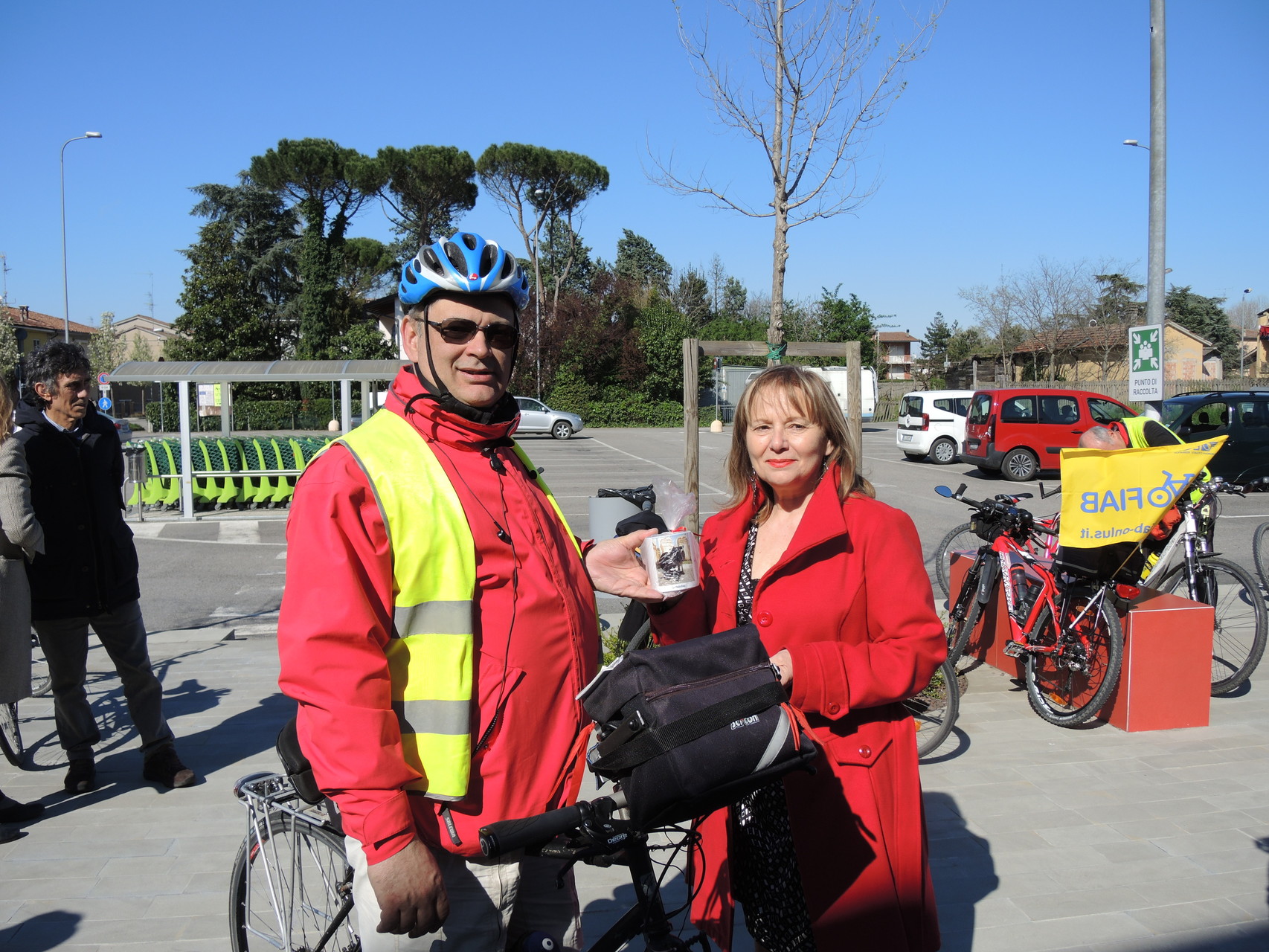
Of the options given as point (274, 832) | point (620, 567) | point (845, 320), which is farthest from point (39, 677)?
point (845, 320)

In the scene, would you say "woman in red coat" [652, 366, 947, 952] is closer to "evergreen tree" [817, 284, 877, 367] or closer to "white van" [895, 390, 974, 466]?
"white van" [895, 390, 974, 466]

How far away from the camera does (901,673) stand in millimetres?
2119

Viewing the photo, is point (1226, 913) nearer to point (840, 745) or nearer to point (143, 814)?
point (840, 745)

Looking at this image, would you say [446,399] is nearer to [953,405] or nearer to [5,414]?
[5,414]

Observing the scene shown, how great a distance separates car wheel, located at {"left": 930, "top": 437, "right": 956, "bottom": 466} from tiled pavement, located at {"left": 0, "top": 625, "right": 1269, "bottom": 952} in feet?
57.4

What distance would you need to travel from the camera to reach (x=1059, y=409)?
18.7 meters

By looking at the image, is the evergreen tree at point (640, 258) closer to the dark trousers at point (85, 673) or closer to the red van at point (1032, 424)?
the red van at point (1032, 424)

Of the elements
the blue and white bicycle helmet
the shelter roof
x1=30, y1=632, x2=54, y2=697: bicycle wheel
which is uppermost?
the shelter roof

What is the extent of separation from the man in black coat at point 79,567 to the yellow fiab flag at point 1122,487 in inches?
192

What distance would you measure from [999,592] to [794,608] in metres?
4.52

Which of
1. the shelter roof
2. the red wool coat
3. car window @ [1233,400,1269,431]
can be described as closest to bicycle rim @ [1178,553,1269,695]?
the red wool coat

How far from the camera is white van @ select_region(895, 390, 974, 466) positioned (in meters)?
22.4

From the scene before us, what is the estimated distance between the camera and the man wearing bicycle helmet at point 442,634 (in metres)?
1.68

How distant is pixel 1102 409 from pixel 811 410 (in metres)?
18.8
